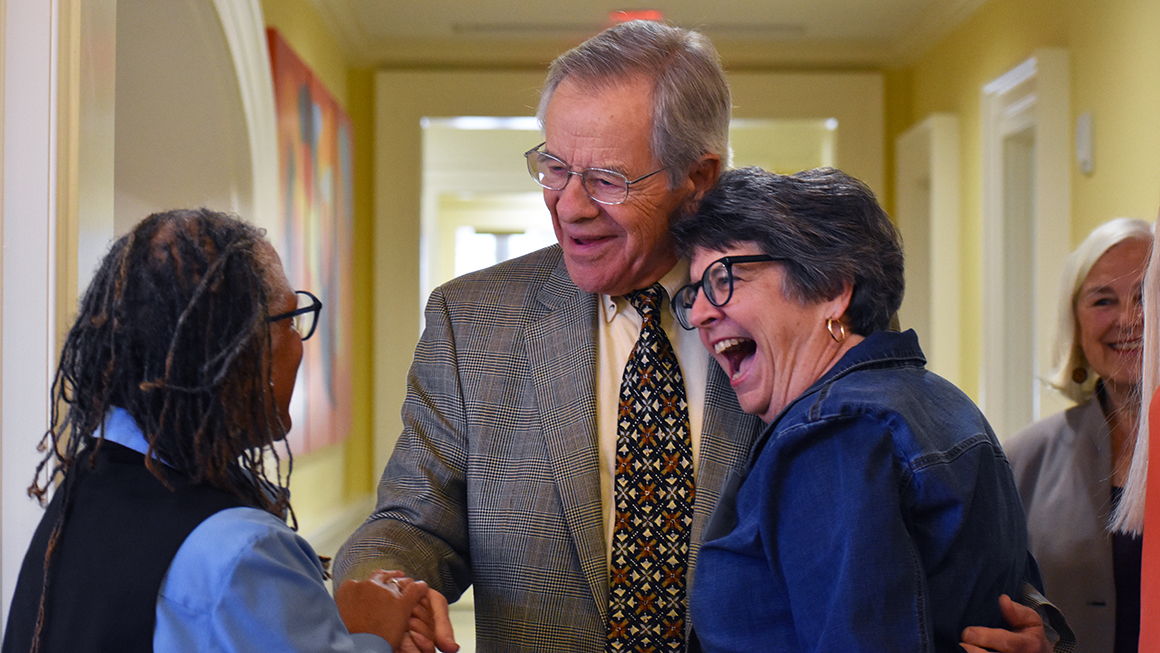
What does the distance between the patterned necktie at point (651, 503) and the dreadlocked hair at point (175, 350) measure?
0.53m

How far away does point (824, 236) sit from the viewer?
3.89ft

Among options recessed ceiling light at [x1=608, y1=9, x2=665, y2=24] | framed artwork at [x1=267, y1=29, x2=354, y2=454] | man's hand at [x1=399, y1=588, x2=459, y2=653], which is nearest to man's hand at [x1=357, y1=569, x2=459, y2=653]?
man's hand at [x1=399, y1=588, x2=459, y2=653]

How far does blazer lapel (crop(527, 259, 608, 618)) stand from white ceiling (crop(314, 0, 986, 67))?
3015mm

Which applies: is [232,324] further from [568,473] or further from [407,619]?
Answer: [568,473]

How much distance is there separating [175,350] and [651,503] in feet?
2.19

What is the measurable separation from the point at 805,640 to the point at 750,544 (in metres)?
0.11

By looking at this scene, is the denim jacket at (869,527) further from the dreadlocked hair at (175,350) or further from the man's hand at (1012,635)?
the dreadlocked hair at (175,350)

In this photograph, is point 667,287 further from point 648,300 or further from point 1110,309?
point 1110,309

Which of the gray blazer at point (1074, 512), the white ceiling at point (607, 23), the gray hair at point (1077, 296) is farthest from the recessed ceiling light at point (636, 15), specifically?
the gray blazer at point (1074, 512)

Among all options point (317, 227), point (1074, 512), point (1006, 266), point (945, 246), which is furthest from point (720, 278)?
point (945, 246)

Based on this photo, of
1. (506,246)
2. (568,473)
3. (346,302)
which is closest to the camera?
(568,473)

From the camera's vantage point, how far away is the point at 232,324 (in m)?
1.04

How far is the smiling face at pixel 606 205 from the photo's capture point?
141cm

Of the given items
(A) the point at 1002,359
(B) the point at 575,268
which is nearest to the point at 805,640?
(B) the point at 575,268
